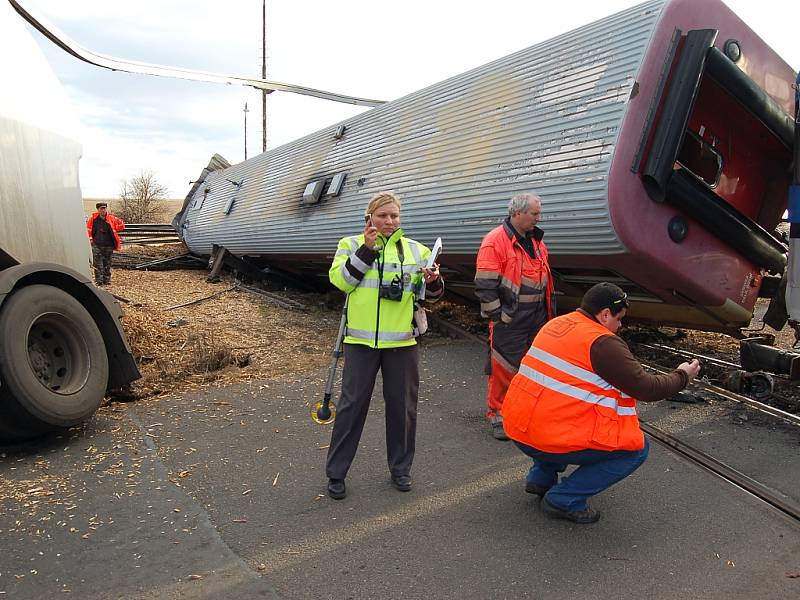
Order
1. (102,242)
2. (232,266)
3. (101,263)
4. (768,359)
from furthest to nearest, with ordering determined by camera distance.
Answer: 1. (232,266)
2. (102,242)
3. (101,263)
4. (768,359)

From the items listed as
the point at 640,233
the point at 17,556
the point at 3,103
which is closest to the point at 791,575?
the point at 640,233

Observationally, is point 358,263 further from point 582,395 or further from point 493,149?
point 493,149

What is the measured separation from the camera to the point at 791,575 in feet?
9.92

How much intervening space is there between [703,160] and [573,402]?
3.66 meters

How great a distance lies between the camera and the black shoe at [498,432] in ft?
15.8

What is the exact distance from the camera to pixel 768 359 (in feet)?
18.5

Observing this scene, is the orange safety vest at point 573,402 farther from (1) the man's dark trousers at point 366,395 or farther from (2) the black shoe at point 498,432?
(2) the black shoe at point 498,432

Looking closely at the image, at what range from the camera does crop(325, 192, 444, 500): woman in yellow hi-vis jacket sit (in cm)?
381

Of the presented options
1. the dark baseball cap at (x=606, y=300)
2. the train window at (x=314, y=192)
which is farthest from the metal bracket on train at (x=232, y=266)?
the dark baseball cap at (x=606, y=300)

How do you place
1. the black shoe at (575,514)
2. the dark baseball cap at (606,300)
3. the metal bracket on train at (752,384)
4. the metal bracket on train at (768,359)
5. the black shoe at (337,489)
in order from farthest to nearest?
the metal bracket on train at (752,384)
the metal bracket on train at (768,359)
the black shoe at (337,489)
the black shoe at (575,514)
the dark baseball cap at (606,300)

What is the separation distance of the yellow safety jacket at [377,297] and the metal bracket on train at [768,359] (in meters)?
3.40

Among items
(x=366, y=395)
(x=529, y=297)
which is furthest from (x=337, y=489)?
(x=529, y=297)

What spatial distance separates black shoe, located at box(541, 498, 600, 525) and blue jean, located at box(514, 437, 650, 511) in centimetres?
2

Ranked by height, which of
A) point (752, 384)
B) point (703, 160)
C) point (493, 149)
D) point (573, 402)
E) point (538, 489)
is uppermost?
point (703, 160)
